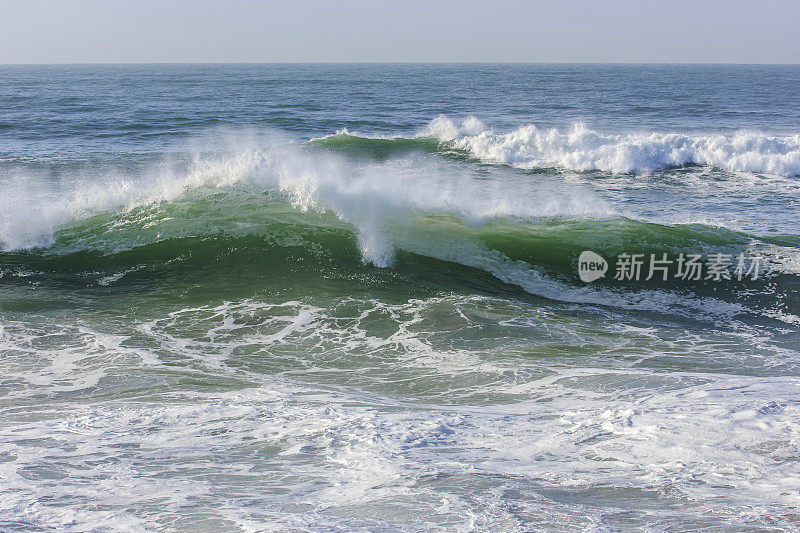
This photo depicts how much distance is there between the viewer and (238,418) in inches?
181

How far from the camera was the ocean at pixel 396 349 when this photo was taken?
342 cm

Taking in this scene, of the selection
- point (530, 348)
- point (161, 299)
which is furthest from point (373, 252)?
point (530, 348)

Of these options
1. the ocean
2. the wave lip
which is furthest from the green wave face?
the wave lip

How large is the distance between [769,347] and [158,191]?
10548 millimetres

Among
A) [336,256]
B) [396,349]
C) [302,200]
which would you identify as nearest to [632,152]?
[302,200]

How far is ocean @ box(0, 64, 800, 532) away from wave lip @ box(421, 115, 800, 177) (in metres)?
0.62

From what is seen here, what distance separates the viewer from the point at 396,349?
6.52 meters

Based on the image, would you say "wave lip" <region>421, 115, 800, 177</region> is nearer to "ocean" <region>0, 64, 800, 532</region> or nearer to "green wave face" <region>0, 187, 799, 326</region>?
"ocean" <region>0, 64, 800, 532</region>

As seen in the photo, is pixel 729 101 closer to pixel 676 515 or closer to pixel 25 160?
pixel 25 160

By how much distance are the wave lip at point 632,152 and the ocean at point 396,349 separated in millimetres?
616

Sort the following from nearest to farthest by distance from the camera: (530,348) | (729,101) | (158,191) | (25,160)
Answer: (530,348) < (158,191) < (25,160) < (729,101)

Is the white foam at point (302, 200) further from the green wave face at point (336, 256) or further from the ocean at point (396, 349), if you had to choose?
the green wave face at point (336, 256)

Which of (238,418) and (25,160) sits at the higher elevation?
(25,160)

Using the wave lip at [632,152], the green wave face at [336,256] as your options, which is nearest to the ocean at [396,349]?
the green wave face at [336,256]
